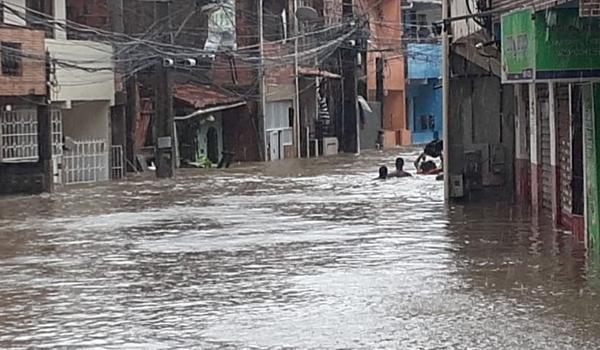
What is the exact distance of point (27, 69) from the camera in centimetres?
3525

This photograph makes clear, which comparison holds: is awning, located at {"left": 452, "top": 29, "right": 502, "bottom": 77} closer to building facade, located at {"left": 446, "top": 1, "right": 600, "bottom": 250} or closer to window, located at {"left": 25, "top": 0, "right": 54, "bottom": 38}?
building facade, located at {"left": 446, "top": 1, "right": 600, "bottom": 250}

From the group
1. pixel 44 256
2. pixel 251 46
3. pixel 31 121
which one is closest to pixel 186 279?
pixel 44 256

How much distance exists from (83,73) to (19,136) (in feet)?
12.5

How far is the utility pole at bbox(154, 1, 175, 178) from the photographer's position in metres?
43.1

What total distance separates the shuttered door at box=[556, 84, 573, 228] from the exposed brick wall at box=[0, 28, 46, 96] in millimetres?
17035

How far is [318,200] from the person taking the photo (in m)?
31.6

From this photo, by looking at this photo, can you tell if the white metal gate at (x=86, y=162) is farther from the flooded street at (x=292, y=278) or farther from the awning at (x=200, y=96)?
the flooded street at (x=292, y=278)

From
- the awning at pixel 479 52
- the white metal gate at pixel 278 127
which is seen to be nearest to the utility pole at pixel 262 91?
the white metal gate at pixel 278 127

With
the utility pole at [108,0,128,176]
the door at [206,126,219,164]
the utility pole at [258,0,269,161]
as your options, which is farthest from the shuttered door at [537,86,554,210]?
the door at [206,126,219,164]

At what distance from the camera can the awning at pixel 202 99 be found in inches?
1966

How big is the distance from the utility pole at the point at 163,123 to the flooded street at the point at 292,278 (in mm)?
12028

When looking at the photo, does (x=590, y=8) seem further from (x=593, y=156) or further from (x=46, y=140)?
(x=46, y=140)

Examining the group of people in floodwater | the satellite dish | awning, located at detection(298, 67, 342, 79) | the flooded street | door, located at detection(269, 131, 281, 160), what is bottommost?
the flooded street

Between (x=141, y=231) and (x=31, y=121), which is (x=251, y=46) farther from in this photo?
(x=141, y=231)
